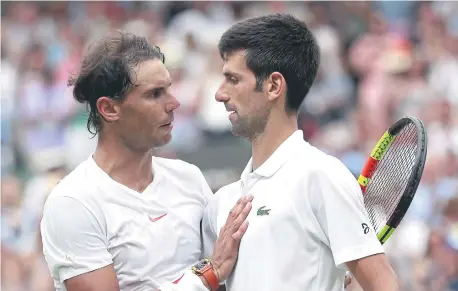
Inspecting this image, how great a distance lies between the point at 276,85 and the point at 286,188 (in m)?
0.43

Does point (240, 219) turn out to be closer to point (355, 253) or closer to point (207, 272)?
point (207, 272)

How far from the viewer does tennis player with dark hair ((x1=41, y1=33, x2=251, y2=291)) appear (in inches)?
186

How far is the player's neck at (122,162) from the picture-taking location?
4969 millimetres

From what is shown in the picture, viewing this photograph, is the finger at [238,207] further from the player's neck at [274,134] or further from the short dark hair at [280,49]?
the short dark hair at [280,49]

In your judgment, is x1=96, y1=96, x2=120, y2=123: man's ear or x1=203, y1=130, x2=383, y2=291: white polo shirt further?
x1=96, y1=96, x2=120, y2=123: man's ear

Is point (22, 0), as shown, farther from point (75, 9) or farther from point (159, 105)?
point (159, 105)

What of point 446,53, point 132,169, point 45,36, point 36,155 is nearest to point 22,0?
point 45,36

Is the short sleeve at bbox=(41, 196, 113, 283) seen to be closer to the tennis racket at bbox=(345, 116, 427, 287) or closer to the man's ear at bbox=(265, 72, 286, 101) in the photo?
the man's ear at bbox=(265, 72, 286, 101)

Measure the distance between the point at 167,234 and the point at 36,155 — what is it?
23.7ft

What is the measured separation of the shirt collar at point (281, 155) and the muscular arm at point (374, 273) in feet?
1.72

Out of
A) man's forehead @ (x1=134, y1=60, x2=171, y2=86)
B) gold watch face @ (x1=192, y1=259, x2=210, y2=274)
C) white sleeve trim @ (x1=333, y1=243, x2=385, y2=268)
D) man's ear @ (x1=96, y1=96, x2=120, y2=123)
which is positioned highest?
man's forehead @ (x1=134, y1=60, x2=171, y2=86)

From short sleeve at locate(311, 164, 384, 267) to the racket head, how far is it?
1.28ft

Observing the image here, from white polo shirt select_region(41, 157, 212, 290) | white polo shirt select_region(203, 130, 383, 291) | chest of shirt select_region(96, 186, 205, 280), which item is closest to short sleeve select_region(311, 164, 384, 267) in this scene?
white polo shirt select_region(203, 130, 383, 291)

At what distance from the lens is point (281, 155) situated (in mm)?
4609
